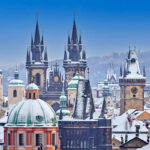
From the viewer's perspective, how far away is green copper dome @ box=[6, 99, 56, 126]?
127m

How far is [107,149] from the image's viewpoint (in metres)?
135

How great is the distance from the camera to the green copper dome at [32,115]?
127m

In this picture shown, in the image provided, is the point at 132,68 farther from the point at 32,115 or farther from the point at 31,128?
the point at 31,128

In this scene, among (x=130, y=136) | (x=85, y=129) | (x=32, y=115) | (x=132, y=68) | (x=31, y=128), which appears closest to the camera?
(x=31, y=128)

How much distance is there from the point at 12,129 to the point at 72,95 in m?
65.7

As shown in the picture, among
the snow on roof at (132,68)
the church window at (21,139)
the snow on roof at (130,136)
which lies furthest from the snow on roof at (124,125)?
the snow on roof at (132,68)

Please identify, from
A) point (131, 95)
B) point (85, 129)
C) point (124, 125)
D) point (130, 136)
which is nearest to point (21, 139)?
point (85, 129)

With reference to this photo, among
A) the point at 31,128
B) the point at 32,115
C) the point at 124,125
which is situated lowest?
the point at 124,125

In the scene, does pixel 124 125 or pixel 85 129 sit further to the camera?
pixel 124 125

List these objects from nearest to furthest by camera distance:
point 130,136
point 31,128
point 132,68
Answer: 1. point 31,128
2. point 130,136
3. point 132,68

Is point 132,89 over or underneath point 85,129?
over

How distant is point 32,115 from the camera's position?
127m

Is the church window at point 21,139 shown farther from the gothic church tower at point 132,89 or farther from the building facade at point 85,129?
the gothic church tower at point 132,89

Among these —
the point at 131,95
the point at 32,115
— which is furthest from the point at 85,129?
the point at 131,95
